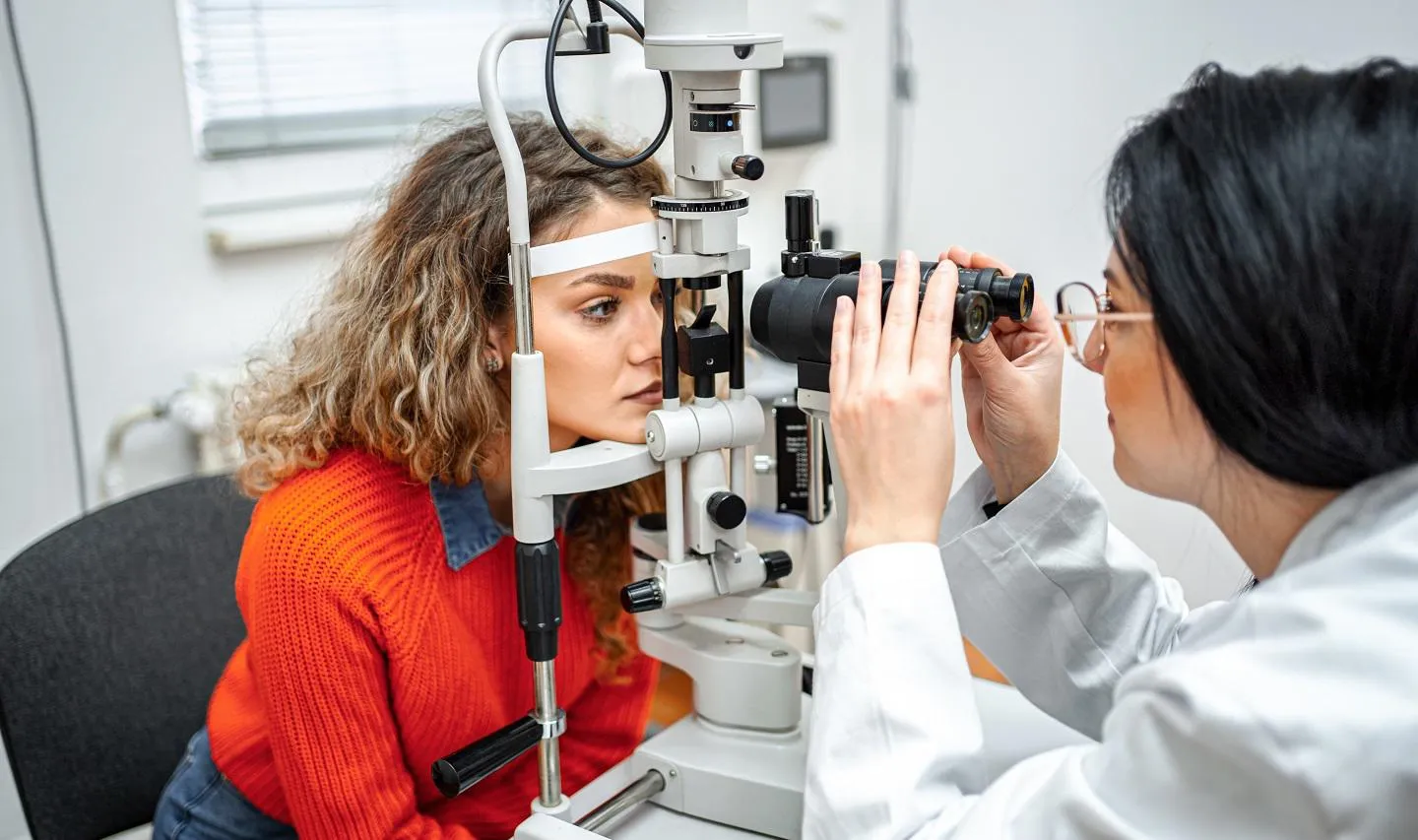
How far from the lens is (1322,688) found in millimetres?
623

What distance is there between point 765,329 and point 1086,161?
120 centimetres

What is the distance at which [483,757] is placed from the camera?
A: 95 cm

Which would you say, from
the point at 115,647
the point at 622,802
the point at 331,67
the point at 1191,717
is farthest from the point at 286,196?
the point at 1191,717

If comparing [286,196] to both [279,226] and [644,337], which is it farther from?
[644,337]

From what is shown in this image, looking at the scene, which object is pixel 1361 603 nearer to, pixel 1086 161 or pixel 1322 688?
pixel 1322 688

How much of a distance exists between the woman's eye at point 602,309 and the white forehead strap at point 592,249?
0.16 meters

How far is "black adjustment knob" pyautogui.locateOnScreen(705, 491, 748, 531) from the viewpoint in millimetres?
979

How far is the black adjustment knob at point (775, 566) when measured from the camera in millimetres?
1062

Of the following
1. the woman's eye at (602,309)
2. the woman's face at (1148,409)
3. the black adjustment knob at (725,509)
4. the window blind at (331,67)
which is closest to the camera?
the woman's face at (1148,409)

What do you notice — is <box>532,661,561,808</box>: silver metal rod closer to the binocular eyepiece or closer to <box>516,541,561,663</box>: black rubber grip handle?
<box>516,541,561,663</box>: black rubber grip handle

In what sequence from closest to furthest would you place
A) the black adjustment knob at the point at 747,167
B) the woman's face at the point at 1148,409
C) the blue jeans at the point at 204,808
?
the woman's face at the point at 1148,409
the black adjustment knob at the point at 747,167
the blue jeans at the point at 204,808

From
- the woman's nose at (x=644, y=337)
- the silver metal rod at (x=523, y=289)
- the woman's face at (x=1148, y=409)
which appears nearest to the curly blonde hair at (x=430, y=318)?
the woman's nose at (x=644, y=337)

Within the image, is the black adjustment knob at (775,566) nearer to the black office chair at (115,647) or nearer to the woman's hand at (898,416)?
the woman's hand at (898,416)

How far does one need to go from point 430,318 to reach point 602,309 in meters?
0.18
